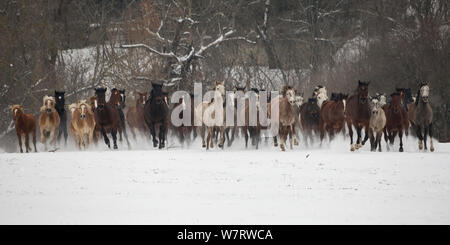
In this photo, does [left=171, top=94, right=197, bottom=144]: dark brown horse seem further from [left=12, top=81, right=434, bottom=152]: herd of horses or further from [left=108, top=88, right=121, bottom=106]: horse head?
[left=108, top=88, right=121, bottom=106]: horse head

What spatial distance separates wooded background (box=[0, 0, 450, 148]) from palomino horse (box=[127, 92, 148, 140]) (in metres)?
3.94

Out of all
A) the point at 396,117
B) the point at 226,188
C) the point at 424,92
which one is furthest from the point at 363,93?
the point at 226,188

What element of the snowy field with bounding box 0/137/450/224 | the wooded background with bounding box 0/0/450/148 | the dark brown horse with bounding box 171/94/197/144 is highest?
the wooded background with bounding box 0/0/450/148

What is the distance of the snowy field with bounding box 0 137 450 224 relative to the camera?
1348 cm

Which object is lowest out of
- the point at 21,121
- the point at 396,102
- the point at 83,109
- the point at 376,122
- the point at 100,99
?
the point at 376,122

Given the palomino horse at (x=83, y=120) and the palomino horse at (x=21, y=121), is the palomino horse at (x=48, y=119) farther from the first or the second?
the palomino horse at (x=21, y=121)

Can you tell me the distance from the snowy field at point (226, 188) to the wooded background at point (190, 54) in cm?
1436

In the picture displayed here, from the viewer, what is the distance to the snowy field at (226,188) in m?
13.5

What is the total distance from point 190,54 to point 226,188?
21718 mm

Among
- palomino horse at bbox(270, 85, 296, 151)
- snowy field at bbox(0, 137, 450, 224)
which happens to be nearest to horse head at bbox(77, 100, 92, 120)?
snowy field at bbox(0, 137, 450, 224)

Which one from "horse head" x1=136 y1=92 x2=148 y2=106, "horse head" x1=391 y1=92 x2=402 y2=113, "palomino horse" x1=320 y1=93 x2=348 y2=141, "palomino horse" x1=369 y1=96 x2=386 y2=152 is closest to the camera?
"palomino horse" x1=369 y1=96 x2=386 y2=152

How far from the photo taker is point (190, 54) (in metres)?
38.0

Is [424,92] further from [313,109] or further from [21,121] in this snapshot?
[21,121]
